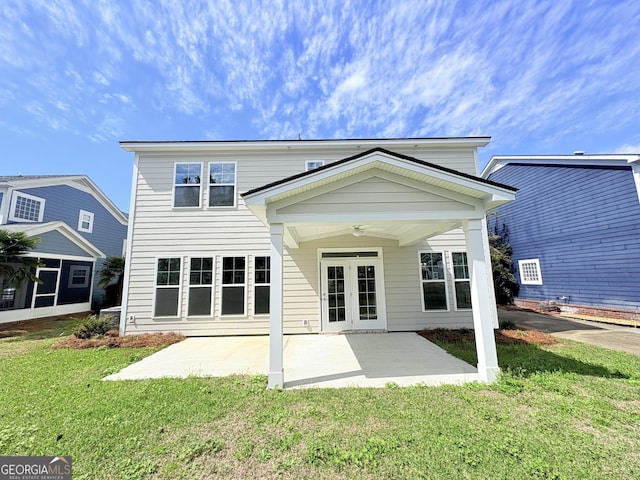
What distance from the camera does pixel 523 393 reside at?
366 centimetres

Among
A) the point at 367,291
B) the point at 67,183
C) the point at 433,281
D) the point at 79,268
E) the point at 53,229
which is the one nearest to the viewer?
the point at 367,291

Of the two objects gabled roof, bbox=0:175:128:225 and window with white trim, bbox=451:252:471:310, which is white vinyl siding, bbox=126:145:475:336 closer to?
window with white trim, bbox=451:252:471:310

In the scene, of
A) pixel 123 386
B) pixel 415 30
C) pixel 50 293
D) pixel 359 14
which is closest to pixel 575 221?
pixel 415 30

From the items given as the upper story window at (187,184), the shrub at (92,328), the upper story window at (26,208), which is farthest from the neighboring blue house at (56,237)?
the upper story window at (187,184)

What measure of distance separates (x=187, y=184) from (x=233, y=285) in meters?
3.59

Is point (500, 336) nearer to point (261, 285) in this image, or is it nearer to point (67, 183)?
point (261, 285)

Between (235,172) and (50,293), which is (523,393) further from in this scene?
(50,293)

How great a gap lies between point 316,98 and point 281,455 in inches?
426

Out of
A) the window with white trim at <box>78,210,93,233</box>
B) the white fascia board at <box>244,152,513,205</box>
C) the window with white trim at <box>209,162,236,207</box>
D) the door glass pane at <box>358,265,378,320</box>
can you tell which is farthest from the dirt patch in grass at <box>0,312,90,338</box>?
the door glass pane at <box>358,265,378,320</box>

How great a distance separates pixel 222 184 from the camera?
8203 millimetres

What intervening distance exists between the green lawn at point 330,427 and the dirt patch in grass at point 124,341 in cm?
193

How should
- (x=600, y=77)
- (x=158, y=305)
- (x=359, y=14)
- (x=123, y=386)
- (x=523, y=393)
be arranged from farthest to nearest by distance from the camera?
1. (x=600, y=77)
2. (x=158, y=305)
3. (x=359, y=14)
4. (x=123, y=386)
5. (x=523, y=393)

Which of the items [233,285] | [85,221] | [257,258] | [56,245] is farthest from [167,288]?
[85,221]

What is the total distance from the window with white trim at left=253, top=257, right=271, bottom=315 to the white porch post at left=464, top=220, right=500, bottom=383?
5.33 m
